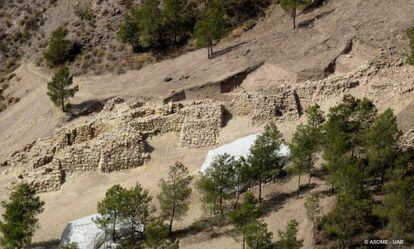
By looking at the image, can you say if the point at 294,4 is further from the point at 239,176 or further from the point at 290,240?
the point at 290,240

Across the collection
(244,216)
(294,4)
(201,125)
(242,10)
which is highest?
(294,4)

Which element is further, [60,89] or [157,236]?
[60,89]

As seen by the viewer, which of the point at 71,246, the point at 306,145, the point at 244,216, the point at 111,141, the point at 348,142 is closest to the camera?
the point at 71,246

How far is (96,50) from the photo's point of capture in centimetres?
6272

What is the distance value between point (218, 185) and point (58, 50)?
29.1 metres

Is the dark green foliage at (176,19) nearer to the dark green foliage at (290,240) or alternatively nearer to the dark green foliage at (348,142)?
the dark green foliage at (348,142)

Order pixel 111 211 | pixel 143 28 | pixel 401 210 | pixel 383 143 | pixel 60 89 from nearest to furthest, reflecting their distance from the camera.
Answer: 1. pixel 401 210
2. pixel 383 143
3. pixel 111 211
4. pixel 60 89
5. pixel 143 28

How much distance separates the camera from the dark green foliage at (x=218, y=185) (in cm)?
3806

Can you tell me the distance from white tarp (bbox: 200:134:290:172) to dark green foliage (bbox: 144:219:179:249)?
325 inches

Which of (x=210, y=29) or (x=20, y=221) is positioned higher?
(x=210, y=29)

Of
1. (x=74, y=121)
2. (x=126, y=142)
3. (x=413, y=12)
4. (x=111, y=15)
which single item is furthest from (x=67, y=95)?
(x=413, y=12)

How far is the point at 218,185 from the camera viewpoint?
38344 millimetres

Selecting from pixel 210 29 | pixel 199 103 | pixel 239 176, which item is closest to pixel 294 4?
pixel 210 29

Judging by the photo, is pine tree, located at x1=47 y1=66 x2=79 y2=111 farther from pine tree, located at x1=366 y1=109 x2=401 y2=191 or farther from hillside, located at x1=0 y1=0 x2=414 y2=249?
pine tree, located at x1=366 y1=109 x2=401 y2=191
